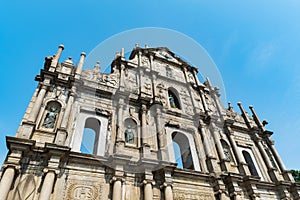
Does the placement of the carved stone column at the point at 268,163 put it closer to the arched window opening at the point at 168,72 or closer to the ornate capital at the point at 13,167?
the arched window opening at the point at 168,72

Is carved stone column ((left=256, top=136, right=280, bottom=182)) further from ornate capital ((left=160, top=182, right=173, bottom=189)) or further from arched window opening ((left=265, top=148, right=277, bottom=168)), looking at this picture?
ornate capital ((left=160, top=182, right=173, bottom=189))

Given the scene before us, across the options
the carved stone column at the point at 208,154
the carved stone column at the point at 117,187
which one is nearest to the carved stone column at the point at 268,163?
the carved stone column at the point at 208,154

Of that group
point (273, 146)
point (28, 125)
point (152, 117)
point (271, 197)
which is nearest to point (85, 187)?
point (28, 125)

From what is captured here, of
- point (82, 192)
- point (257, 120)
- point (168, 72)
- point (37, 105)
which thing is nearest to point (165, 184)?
point (82, 192)

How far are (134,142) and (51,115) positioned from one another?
14.1ft

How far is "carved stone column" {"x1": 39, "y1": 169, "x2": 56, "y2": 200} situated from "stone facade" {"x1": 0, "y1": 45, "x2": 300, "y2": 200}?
3 cm

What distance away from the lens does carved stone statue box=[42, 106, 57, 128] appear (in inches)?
384

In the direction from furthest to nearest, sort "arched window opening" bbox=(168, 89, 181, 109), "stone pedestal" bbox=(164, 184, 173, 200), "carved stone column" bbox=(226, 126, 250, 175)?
"arched window opening" bbox=(168, 89, 181, 109) → "carved stone column" bbox=(226, 126, 250, 175) → "stone pedestal" bbox=(164, 184, 173, 200)

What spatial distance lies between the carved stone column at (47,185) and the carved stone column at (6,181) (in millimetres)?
1025

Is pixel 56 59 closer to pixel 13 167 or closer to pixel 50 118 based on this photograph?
pixel 50 118

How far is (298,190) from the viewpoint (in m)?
12.7

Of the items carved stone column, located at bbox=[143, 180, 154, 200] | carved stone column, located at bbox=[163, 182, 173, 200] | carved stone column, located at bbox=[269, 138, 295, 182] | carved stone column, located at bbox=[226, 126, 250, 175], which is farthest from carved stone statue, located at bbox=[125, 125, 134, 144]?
carved stone column, located at bbox=[269, 138, 295, 182]

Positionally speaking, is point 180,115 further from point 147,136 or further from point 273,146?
point 273,146

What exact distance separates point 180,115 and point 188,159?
2833 mm
